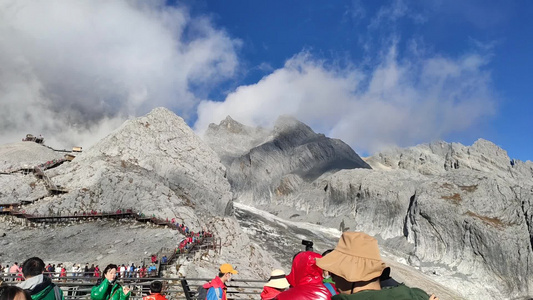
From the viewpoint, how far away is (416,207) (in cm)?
6262

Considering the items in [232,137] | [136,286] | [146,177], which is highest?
[232,137]

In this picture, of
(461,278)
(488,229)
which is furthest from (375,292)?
(488,229)

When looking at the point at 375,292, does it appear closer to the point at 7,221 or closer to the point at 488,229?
the point at 7,221

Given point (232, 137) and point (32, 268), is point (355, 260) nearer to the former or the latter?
point (32, 268)

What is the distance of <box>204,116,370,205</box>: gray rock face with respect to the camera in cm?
10688

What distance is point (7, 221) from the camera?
34281 millimetres

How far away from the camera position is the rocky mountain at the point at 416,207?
5256 cm

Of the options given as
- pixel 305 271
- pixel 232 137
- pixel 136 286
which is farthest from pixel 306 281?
pixel 232 137

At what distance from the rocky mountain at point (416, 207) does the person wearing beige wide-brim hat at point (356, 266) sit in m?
54.0

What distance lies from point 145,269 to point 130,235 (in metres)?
9.90

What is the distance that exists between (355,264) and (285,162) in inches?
4449

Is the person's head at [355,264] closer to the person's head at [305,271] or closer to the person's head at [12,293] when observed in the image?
the person's head at [305,271]

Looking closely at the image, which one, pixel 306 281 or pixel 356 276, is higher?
pixel 356 276

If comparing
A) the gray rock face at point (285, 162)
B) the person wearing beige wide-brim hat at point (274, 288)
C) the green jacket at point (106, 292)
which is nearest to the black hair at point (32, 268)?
the green jacket at point (106, 292)
